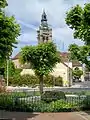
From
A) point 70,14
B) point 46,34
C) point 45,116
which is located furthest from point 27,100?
point 46,34

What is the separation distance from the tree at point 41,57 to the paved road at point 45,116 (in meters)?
13.5

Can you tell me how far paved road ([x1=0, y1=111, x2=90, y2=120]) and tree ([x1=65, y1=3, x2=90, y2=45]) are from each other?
4354 millimetres

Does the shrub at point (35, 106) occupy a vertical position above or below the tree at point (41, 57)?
below

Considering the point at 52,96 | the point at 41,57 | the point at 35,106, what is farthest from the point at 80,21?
the point at 41,57

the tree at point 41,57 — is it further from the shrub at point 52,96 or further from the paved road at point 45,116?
the paved road at point 45,116

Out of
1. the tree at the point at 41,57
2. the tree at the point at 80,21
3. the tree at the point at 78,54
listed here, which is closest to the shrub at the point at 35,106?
the tree at the point at 78,54

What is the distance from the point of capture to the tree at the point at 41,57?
3366cm

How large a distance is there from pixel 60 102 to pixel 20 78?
48.5 meters

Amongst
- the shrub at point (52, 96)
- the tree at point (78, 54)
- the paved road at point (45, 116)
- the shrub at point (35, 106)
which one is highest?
the tree at point (78, 54)

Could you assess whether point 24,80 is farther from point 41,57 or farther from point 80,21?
point 80,21

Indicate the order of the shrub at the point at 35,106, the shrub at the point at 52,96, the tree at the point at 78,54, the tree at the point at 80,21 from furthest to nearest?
the shrub at the point at 52,96
the shrub at the point at 35,106
the tree at the point at 78,54
the tree at the point at 80,21

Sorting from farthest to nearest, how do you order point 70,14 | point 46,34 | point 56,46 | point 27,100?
point 46,34, point 56,46, point 27,100, point 70,14

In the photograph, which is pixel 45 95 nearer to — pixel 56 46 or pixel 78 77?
pixel 56 46

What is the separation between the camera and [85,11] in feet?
53.5
